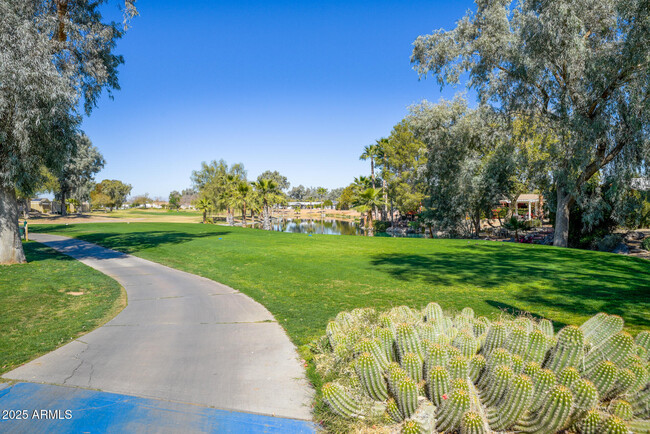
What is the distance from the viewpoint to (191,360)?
4812 mm

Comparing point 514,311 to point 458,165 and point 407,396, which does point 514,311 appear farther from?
point 458,165

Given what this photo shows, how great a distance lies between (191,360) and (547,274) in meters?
9.87

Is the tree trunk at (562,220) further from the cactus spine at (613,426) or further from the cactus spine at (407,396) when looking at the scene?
the cactus spine at (407,396)

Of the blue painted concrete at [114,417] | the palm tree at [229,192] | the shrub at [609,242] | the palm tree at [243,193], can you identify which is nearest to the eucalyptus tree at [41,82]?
the blue painted concrete at [114,417]

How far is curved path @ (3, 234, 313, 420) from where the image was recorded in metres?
3.97

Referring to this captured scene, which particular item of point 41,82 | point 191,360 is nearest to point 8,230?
point 41,82

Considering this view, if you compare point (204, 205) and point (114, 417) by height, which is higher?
point (204, 205)

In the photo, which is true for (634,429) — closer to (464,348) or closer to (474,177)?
(464,348)

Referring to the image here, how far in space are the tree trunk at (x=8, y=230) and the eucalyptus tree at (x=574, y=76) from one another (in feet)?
72.8

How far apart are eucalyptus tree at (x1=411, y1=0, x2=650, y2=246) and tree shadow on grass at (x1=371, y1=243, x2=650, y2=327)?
6141 millimetres

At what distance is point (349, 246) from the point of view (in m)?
18.1

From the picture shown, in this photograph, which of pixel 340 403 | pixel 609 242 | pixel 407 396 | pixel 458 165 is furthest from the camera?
pixel 458 165

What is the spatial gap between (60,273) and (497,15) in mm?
23349

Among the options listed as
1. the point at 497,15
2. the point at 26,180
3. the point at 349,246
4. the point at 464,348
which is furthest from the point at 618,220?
the point at 26,180
